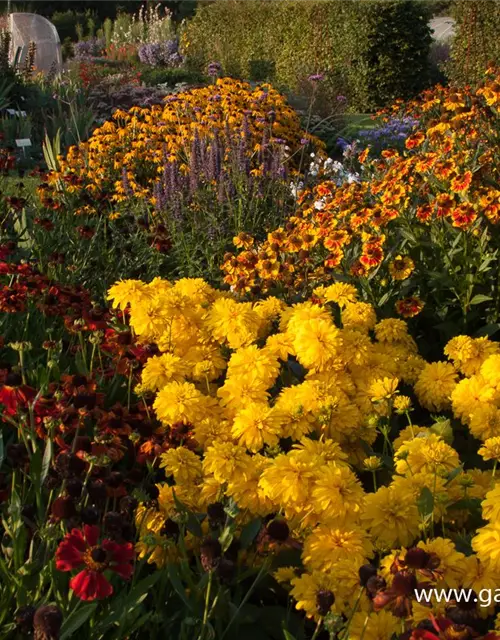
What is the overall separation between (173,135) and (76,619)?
16.3 ft

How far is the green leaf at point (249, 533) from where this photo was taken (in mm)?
1612

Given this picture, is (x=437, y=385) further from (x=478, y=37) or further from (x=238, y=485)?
(x=478, y=37)

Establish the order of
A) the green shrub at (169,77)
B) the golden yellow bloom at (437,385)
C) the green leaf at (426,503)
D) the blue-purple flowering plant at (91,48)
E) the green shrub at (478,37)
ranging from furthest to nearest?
the blue-purple flowering plant at (91,48)
the green shrub at (169,77)
the green shrub at (478,37)
the golden yellow bloom at (437,385)
the green leaf at (426,503)

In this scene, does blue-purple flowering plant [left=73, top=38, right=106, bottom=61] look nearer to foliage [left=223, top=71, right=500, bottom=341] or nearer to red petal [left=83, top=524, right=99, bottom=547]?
foliage [left=223, top=71, right=500, bottom=341]

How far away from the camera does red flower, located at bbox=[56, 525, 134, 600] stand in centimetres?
120

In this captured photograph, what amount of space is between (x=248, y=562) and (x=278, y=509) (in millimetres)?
134

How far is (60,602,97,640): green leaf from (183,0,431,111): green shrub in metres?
10.6

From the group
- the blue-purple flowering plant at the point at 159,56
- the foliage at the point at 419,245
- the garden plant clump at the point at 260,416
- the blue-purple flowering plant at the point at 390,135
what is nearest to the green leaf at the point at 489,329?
the foliage at the point at 419,245

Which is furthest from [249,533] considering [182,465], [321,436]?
[321,436]

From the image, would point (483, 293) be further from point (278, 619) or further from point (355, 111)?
point (355, 111)

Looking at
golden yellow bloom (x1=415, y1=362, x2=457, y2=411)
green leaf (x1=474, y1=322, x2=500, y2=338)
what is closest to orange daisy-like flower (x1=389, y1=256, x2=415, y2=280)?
green leaf (x1=474, y1=322, x2=500, y2=338)

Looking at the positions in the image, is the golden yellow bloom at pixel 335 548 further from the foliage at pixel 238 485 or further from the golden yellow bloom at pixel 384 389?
the golden yellow bloom at pixel 384 389

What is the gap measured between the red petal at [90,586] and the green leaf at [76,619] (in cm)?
11

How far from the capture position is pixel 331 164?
6.15 m
